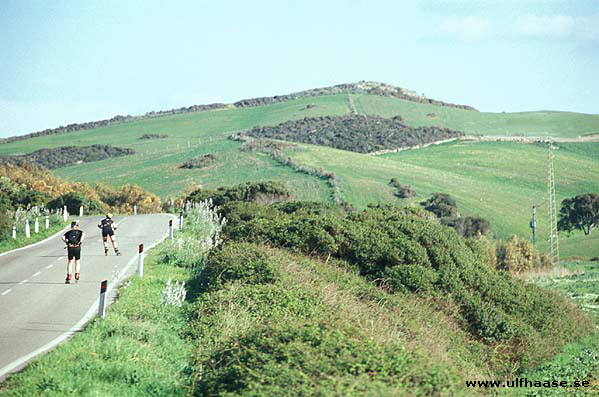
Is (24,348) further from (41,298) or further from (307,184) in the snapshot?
(307,184)

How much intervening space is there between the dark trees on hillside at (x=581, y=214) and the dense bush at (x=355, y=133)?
4091cm

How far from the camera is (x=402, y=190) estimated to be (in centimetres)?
8025

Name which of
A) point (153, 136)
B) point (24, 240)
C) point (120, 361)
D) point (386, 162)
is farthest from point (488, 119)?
point (120, 361)

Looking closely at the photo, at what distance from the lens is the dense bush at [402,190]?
79.2 metres

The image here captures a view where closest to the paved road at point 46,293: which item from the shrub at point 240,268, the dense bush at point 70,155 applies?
the shrub at point 240,268

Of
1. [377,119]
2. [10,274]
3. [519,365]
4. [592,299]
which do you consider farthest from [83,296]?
[377,119]

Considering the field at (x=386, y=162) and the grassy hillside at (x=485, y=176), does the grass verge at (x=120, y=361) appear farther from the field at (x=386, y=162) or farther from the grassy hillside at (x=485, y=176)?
the grassy hillside at (x=485, y=176)

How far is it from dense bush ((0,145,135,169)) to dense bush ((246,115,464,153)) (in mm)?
22603

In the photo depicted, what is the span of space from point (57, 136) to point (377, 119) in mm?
56404

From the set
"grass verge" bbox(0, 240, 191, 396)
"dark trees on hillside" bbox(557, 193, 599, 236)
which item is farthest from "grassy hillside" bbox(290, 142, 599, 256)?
"grass verge" bbox(0, 240, 191, 396)

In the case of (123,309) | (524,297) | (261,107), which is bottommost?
(524,297)

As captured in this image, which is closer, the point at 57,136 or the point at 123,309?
the point at 123,309

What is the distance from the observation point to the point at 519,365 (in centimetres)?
1941

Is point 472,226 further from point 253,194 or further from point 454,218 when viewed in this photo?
point 253,194
